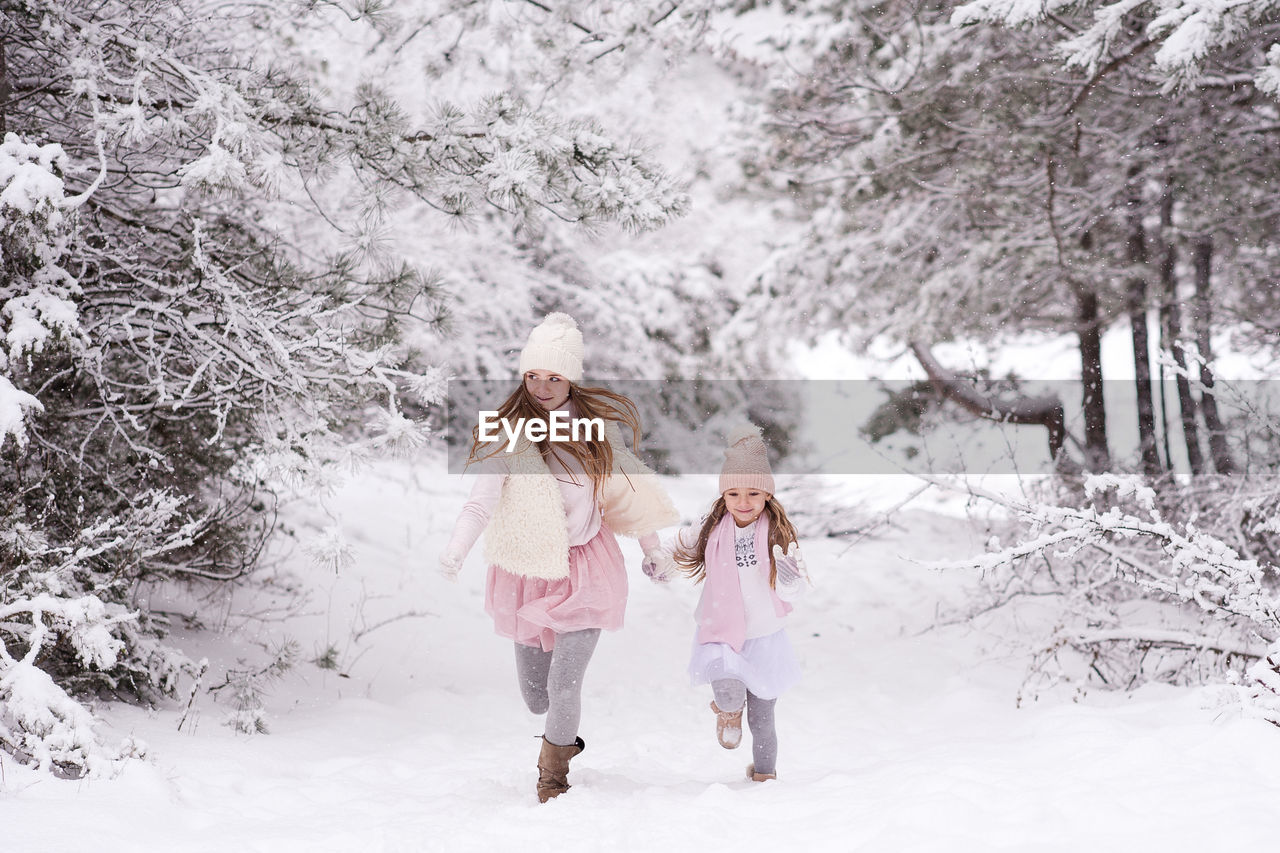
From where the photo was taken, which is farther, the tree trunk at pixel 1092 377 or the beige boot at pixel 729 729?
the tree trunk at pixel 1092 377

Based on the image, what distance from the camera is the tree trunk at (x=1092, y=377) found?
25.6 feet

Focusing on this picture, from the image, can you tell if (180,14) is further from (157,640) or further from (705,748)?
(705,748)

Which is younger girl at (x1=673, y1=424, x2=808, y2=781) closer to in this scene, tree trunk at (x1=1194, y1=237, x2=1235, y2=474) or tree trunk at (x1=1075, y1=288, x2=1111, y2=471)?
tree trunk at (x1=1194, y1=237, x2=1235, y2=474)

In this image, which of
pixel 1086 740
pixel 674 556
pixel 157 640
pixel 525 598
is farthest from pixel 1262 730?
pixel 157 640

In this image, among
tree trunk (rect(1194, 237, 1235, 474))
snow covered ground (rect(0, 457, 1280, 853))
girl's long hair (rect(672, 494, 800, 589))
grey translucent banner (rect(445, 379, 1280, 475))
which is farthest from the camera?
grey translucent banner (rect(445, 379, 1280, 475))

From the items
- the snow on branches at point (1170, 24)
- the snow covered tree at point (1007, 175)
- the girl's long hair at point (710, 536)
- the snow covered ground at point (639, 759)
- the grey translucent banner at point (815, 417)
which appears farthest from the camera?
the grey translucent banner at point (815, 417)

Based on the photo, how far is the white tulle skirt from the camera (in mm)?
3510

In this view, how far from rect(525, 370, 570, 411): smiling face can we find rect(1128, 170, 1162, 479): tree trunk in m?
5.48

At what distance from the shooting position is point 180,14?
15.0ft

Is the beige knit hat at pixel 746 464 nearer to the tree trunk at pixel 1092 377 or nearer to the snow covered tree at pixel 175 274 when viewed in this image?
the snow covered tree at pixel 175 274

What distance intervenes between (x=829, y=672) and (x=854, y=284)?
424 cm

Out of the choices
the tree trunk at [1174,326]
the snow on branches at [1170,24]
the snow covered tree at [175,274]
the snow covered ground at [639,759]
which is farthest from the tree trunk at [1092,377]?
the snow covered tree at [175,274]

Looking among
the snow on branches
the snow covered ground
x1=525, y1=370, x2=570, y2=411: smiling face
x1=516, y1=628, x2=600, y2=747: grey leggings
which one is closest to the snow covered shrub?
the snow covered ground

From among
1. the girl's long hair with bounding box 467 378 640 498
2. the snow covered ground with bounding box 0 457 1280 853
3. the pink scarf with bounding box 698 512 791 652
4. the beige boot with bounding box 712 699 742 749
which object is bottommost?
the snow covered ground with bounding box 0 457 1280 853
